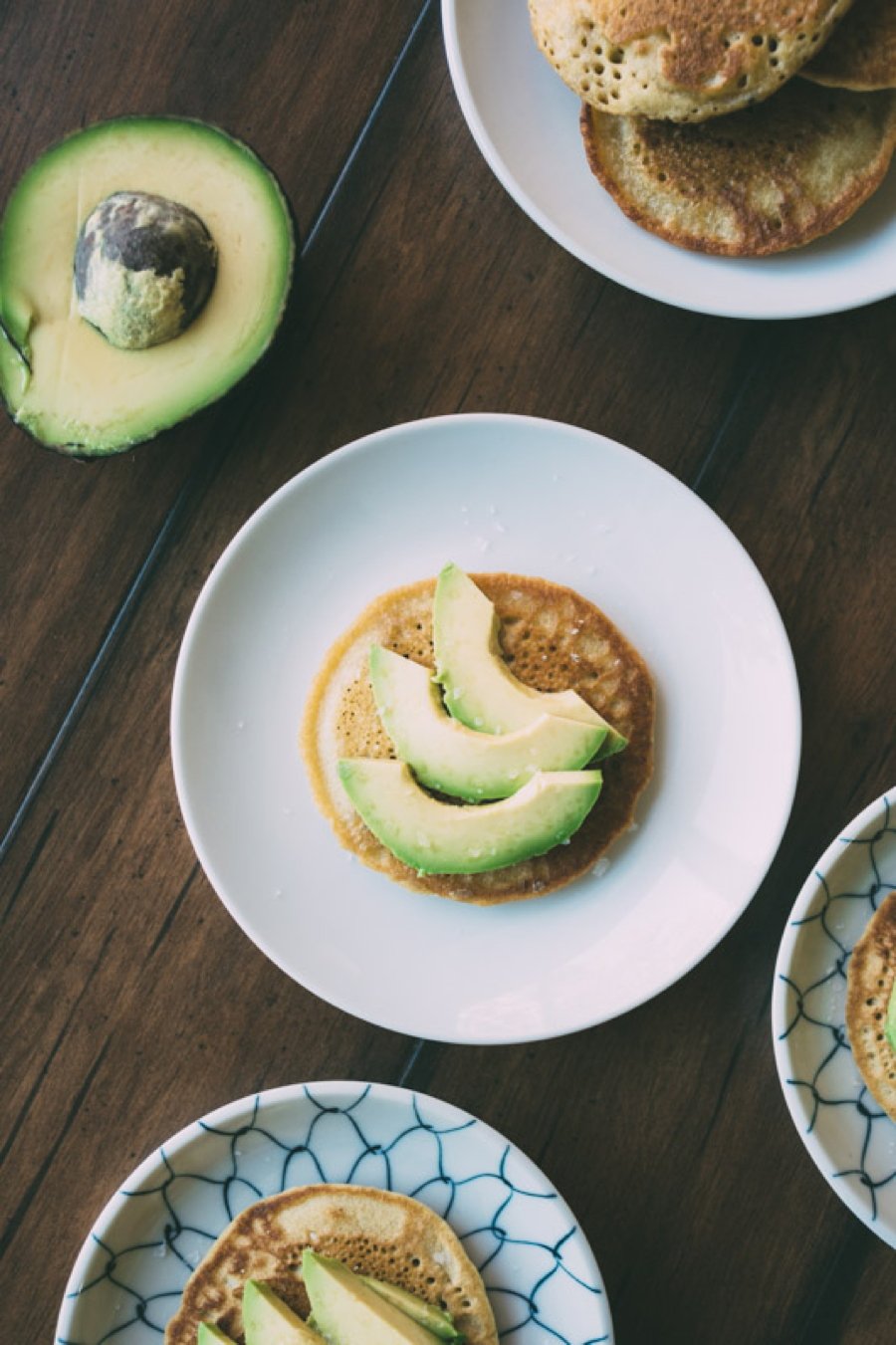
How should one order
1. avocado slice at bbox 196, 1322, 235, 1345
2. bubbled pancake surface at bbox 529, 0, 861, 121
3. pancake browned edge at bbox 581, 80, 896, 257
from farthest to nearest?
1. avocado slice at bbox 196, 1322, 235, 1345
2. pancake browned edge at bbox 581, 80, 896, 257
3. bubbled pancake surface at bbox 529, 0, 861, 121

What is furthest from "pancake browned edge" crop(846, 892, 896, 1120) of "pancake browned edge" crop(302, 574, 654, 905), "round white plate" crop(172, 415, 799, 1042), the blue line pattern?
"pancake browned edge" crop(302, 574, 654, 905)

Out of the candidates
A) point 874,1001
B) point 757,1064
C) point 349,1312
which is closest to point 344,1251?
point 349,1312

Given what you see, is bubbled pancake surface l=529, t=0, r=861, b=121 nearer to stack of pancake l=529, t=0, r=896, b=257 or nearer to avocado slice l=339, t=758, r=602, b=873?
stack of pancake l=529, t=0, r=896, b=257

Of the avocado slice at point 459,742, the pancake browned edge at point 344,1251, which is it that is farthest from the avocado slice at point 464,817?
the pancake browned edge at point 344,1251

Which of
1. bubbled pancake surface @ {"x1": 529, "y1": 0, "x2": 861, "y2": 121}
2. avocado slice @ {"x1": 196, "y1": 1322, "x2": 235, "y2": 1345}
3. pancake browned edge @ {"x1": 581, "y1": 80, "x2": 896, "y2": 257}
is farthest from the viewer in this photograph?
avocado slice @ {"x1": 196, "y1": 1322, "x2": 235, "y2": 1345}

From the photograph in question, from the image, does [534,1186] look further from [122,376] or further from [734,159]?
[734,159]

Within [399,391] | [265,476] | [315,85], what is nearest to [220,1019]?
[265,476]
